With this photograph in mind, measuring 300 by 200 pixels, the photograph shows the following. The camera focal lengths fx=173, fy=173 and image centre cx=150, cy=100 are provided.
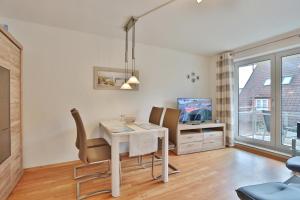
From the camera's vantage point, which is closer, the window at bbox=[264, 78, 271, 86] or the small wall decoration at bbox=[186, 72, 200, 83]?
the window at bbox=[264, 78, 271, 86]

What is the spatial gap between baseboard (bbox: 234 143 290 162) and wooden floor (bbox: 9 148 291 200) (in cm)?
17

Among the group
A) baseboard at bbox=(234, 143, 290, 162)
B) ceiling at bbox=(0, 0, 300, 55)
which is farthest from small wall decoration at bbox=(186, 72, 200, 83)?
baseboard at bbox=(234, 143, 290, 162)

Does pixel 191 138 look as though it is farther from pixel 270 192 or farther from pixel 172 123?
pixel 270 192

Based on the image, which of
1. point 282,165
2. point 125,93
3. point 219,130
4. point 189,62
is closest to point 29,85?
point 125,93

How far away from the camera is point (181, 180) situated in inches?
94.6

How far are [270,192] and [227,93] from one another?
9.38 ft

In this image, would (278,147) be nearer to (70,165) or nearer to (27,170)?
(70,165)

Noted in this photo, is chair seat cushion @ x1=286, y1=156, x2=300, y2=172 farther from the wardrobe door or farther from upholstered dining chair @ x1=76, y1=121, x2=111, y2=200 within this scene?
the wardrobe door

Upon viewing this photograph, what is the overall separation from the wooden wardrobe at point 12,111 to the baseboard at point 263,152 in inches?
163

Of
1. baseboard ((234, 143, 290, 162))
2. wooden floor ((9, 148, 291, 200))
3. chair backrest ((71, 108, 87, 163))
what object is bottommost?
wooden floor ((9, 148, 291, 200))

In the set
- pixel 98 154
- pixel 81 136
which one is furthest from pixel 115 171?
pixel 81 136

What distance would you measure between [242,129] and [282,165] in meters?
1.23

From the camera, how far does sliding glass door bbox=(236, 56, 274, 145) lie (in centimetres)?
350

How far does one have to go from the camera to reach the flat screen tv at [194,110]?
383 centimetres
